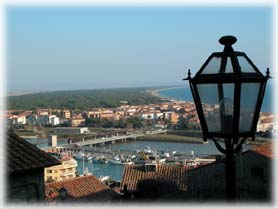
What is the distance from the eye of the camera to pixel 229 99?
1.70m

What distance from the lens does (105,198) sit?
980 centimetres

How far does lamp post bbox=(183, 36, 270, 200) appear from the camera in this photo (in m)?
1.67

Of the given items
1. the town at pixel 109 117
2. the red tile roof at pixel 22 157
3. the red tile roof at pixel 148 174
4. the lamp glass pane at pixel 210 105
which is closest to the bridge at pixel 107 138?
the town at pixel 109 117

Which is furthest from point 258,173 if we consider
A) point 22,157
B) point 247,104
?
point 247,104

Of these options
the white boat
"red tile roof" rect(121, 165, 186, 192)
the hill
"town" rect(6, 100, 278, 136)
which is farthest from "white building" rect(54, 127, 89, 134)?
"red tile roof" rect(121, 165, 186, 192)

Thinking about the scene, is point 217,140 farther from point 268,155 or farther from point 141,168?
point 141,168

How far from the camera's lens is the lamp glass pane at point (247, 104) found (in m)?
1.69

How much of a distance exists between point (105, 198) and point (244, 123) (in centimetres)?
839

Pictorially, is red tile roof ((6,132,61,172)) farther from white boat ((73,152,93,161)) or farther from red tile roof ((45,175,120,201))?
white boat ((73,152,93,161))

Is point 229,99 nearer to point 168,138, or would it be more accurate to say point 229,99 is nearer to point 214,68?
point 214,68

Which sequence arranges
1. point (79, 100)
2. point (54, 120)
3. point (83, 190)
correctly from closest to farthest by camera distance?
point (83, 190) < point (54, 120) < point (79, 100)

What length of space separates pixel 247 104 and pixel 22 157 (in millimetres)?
3381

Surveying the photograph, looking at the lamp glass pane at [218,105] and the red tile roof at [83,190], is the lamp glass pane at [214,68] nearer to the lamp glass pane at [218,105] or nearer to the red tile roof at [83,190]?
the lamp glass pane at [218,105]

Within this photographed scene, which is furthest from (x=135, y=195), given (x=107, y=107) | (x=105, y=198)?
(x=107, y=107)
